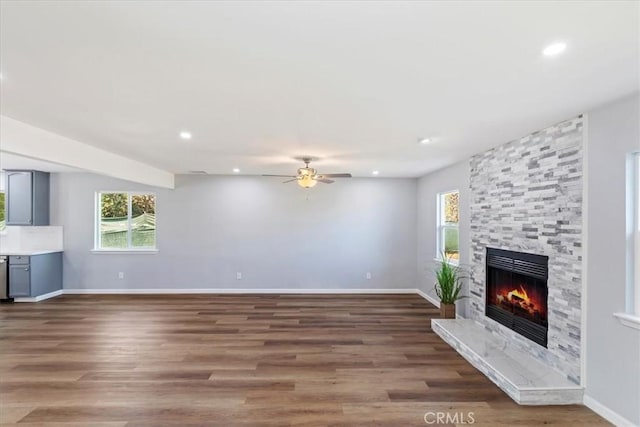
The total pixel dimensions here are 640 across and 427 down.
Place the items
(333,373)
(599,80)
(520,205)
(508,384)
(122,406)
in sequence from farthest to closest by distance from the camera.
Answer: (520,205) < (333,373) < (508,384) < (122,406) < (599,80)

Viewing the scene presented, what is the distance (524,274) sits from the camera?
12.4 feet

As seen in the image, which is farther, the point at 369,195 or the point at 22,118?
the point at 369,195

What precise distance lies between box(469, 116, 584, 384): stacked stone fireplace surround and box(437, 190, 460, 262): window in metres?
1.30

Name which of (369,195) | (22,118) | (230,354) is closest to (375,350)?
(230,354)

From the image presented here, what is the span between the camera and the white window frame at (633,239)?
2520mm

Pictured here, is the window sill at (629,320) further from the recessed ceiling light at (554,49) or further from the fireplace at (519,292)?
the recessed ceiling light at (554,49)

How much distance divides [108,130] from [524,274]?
4807 millimetres

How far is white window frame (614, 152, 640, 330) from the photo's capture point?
8.27 feet

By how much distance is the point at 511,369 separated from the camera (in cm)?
326

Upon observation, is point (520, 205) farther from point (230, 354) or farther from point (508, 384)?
point (230, 354)

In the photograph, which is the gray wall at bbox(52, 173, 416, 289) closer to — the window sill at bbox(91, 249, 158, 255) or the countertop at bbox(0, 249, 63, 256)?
the window sill at bbox(91, 249, 158, 255)

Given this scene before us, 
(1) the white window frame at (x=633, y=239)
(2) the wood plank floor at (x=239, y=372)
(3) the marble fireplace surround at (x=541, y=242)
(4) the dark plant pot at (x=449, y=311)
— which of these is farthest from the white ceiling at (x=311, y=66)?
(4) the dark plant pot at (x=449, y=311)

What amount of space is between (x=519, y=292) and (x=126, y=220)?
23.8 feet

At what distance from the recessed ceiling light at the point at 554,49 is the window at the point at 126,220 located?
7106mm
